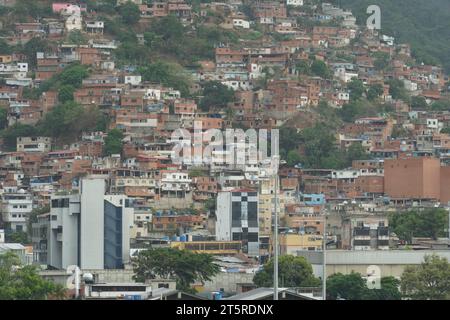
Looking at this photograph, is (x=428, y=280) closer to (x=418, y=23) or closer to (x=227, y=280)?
(x=227, y=280)

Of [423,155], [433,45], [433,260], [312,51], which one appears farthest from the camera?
[433,45]

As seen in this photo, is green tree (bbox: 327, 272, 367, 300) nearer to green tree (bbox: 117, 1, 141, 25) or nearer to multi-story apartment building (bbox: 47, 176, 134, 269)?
multi-story apartment building (bbox: 47, 176, 134, 269)

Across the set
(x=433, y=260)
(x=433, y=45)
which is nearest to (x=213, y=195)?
(x=433, y=260)

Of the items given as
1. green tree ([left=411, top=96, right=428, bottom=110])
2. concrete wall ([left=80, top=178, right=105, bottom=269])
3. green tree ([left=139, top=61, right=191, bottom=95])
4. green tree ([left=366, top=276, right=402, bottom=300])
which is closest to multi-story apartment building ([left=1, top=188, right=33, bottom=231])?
concrete wall ([left=80, top=178, right=105, bottom=269])

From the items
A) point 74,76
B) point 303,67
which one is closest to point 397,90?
point 303,67
